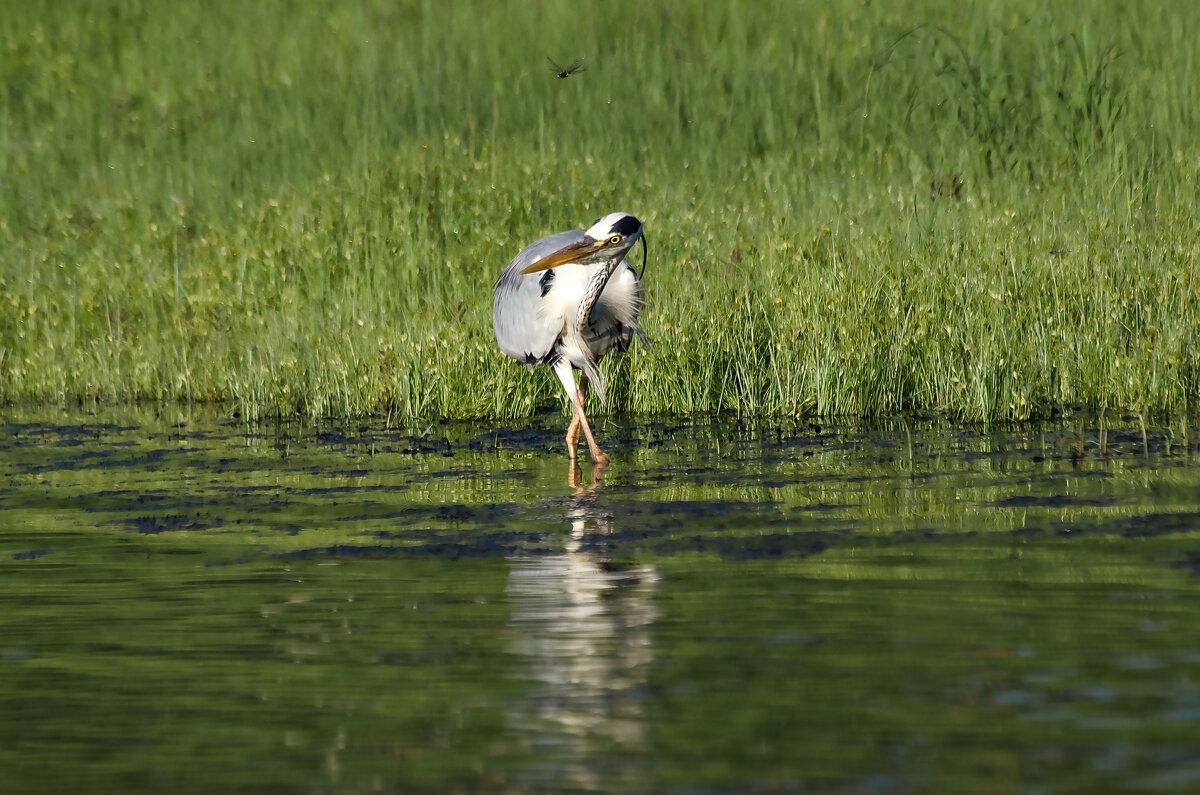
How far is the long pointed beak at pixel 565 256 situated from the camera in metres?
9.91

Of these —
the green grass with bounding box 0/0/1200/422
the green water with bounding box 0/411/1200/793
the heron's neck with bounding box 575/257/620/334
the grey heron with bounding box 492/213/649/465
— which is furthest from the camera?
the green grass with bounding box 0/0/1200/422

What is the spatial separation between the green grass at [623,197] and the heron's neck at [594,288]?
1.30m

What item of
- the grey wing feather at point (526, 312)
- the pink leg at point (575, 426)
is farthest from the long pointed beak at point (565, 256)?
the pink leg at point (575, 426)

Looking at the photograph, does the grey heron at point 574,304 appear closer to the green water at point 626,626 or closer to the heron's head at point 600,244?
the heron's head at point 600,244

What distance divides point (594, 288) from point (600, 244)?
44 centimetres

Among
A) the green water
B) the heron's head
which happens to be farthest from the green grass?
the green water

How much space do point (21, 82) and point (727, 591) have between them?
1827 cm

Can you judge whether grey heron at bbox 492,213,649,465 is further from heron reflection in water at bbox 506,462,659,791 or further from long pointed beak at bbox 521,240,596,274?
heron reflection in water at bbox 506,462,659,791

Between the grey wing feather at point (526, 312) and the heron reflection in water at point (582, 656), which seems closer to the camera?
the heron reflection in water at point (582, 656)

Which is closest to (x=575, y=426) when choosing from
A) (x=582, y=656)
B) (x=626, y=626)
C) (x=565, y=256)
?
(x=565, y=256)

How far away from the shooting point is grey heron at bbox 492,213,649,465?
33.0 ft

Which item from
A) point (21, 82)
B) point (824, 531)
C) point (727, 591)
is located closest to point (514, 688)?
point (727, 591)

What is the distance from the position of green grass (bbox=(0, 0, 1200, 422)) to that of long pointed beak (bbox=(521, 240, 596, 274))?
175 cm

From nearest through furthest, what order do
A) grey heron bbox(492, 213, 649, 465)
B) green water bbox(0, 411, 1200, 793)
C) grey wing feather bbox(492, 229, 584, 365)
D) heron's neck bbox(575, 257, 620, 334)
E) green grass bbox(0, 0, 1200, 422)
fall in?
green water bbox(0, 411, 1200, 793) < grey heron bbox(492, 213, 649, 465) < heron's neck bbox(575, 257, 620, 334) < grey wing feather bbox(492, 229, 584, 365) < green grass bbox(0, 0, 1200, 422)
